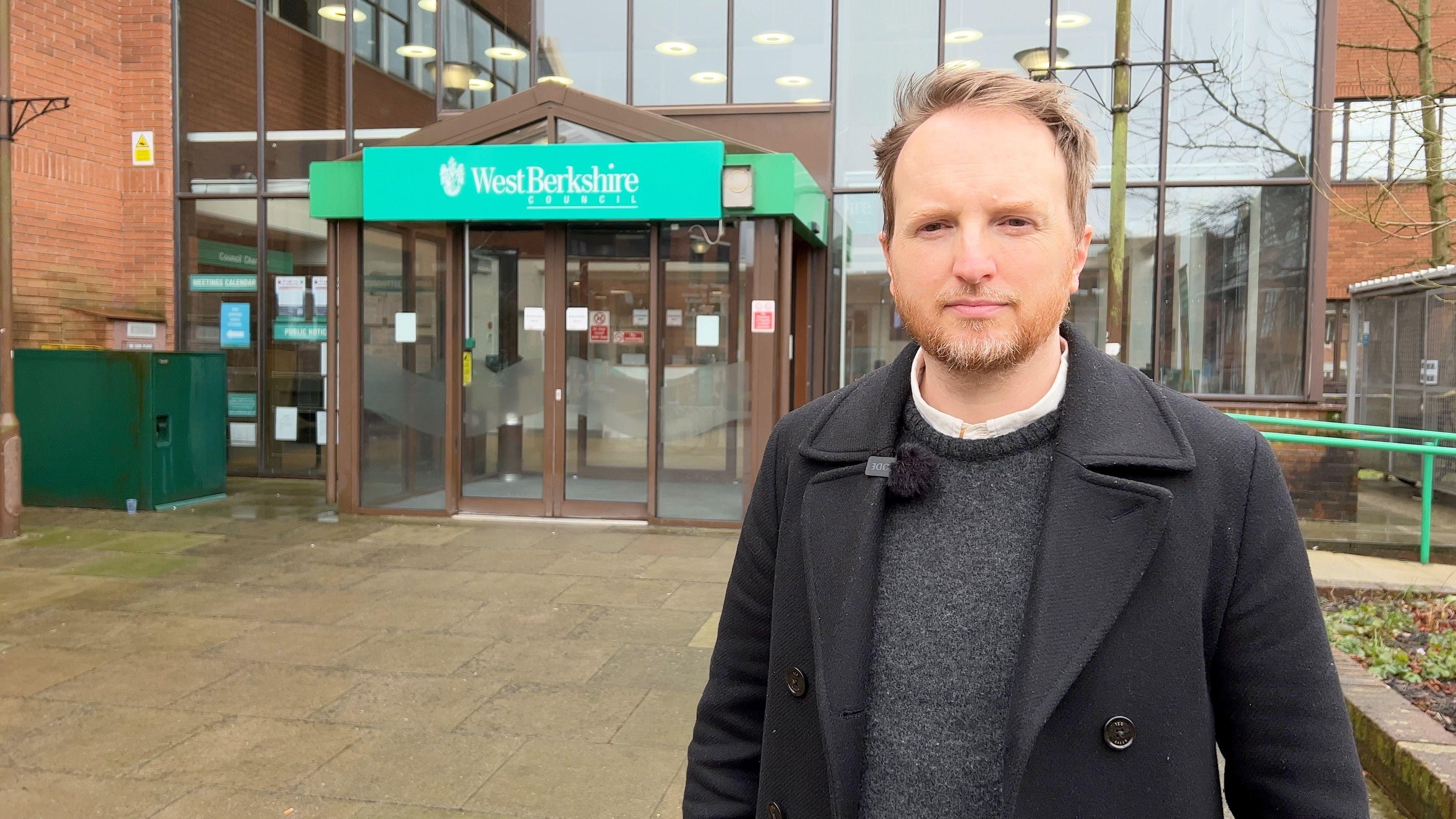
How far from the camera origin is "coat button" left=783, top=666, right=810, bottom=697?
5.63ft

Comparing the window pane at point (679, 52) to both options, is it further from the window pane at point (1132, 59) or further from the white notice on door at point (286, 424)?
the white notice on door at point (286, 424)

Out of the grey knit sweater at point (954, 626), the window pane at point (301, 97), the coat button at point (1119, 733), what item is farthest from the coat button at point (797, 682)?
the window pane at point (301, 97)

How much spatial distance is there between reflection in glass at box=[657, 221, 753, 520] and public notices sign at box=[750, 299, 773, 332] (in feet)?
0.57

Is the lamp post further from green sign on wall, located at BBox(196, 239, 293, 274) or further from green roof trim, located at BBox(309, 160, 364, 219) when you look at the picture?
green sign on wall, located at BBox(196, 239, 293, 274)

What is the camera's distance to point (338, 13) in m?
12.2

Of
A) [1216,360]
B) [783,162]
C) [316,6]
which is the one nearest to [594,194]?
[783,162]

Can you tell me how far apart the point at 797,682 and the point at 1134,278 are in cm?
1010

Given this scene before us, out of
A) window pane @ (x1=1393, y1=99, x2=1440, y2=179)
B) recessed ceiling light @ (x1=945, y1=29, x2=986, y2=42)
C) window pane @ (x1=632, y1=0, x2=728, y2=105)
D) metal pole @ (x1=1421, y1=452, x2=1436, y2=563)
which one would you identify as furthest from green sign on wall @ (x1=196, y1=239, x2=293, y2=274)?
metal pole @ (x1=1421, y1=452, x2=1436, y2=563)

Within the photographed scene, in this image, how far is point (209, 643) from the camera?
19.0ft

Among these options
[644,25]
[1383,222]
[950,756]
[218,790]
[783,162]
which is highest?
[644,25]

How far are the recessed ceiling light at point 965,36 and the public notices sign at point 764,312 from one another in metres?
3.95

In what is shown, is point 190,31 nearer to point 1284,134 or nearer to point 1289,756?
point 1284,134

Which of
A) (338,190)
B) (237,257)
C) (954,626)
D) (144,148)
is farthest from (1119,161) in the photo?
(144,148)

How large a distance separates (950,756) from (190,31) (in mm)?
13229
